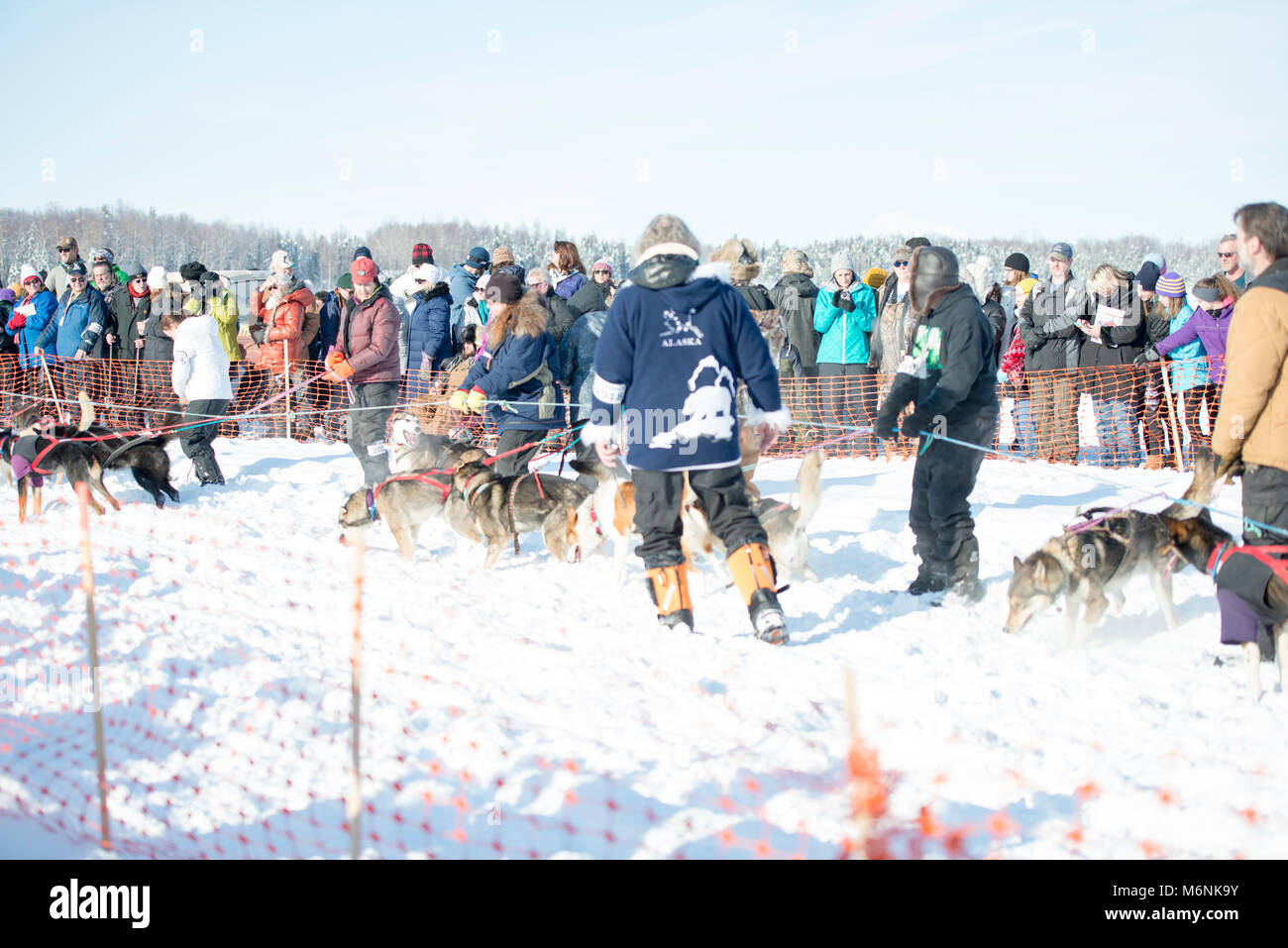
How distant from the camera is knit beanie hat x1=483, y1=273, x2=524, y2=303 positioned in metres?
6.09

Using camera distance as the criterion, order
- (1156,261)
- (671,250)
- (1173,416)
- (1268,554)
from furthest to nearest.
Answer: (1156,261) < (1173,416) < (671,250) < (1268,554)

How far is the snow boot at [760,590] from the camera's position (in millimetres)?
3980

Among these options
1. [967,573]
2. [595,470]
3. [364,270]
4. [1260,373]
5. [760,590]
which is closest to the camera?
[1260,373]

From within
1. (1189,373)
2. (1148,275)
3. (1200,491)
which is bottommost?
(1200,491)

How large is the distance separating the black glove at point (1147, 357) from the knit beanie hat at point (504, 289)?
559cm

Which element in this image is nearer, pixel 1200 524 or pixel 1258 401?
pixel 1258 401

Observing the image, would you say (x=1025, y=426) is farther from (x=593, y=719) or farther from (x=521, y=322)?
(x=593, y=719)

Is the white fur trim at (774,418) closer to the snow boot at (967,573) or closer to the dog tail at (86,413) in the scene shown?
the snow boot at (967,573)

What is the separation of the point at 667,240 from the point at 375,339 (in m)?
4.00

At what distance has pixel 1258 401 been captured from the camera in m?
3.44

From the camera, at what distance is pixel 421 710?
11.1 ft

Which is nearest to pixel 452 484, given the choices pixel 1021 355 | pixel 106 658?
pixel 106 658

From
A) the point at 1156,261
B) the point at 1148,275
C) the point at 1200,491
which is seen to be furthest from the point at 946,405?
the point at 1156,261

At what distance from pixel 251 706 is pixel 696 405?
1.98 meters
